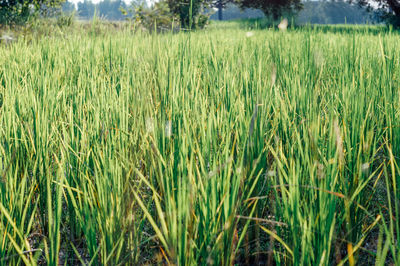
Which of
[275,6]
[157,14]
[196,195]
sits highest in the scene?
[275,6]

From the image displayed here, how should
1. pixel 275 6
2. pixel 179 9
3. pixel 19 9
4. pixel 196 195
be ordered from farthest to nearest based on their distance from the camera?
pixel 275 6
pixel 179 9
pixel 19 9
pixel 196 195

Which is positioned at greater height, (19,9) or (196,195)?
(19,9)

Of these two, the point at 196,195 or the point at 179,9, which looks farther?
the point at 179,9

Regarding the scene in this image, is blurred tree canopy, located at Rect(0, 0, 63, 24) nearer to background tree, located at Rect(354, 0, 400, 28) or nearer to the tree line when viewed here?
the tree line

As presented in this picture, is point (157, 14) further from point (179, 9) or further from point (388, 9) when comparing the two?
point (388, 9)

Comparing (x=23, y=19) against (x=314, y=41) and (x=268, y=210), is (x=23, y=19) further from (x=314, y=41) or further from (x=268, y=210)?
(x=268, y=210)

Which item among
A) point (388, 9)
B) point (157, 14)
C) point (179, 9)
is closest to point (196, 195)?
point (157, 14)

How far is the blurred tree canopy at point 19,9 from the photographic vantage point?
7.02m

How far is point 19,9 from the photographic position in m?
7.88

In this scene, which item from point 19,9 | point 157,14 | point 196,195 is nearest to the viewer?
point 196,195

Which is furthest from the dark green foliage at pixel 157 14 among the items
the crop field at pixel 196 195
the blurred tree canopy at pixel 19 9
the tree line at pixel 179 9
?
the crop field at pixel 196 195

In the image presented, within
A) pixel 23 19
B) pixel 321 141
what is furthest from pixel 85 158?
pixel 23 19

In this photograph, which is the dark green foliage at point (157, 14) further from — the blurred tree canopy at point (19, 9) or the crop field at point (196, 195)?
the crop field at point (196, 195)

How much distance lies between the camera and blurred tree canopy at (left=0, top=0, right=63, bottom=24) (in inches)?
277
